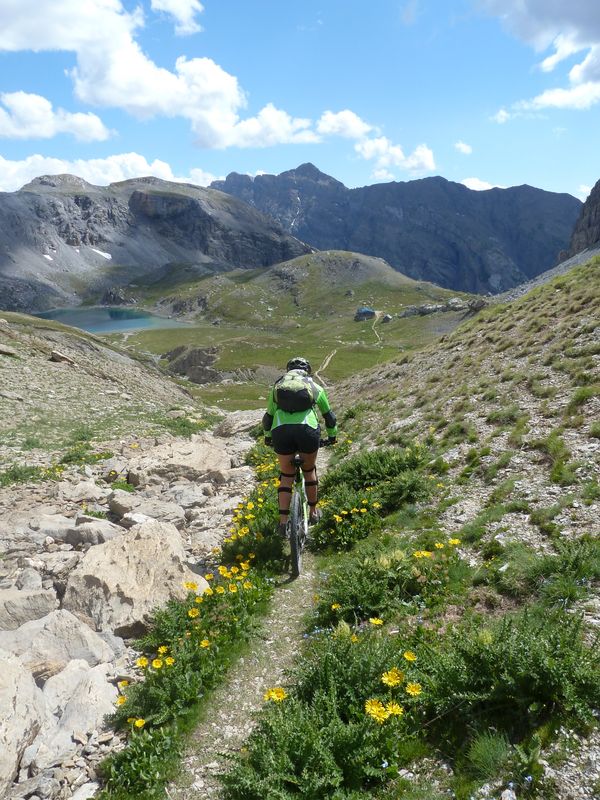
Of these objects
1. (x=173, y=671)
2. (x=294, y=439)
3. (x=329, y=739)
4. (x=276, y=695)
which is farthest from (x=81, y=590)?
(x=329, y=739)

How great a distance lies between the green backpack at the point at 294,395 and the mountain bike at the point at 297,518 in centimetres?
123

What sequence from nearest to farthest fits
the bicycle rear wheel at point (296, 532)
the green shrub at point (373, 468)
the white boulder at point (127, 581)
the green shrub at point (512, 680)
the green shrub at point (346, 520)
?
the green shrub at point (512, 680) < the white boulder at point (127, 581) < the bicycle rear wheel at point (296, 532) < the green shrub at point (346, 520) < the green shrub at point (373, 468)

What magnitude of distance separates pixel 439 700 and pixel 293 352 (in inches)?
5204

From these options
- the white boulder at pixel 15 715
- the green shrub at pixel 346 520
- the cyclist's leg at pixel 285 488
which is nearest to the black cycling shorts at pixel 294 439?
the cyclist's leg at pixel 285 488

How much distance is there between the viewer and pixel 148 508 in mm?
13617

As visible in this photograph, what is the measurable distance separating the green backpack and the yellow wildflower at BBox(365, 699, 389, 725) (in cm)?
525

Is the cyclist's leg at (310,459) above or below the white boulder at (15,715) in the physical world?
above

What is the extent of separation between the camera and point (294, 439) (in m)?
9.98

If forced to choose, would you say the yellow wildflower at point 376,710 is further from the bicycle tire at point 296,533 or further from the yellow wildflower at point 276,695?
the bicycle tire at point 296,533

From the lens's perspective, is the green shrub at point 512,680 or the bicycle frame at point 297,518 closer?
the green shrub at point 512,680

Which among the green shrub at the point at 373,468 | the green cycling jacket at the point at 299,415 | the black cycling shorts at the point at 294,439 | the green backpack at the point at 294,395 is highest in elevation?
the green backpack at the point at 294,395

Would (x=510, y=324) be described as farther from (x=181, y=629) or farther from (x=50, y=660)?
(x=50, y=660)

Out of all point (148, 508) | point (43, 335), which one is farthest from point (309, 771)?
point (43, 335)

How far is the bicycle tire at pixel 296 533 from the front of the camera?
10.0 m
